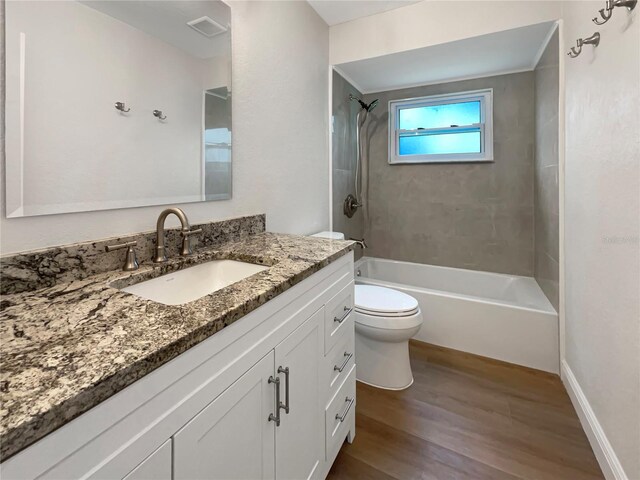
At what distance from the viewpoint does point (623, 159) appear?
44.4 inches

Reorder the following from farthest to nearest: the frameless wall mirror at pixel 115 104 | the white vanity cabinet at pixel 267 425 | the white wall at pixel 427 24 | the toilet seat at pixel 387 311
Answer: the white wall at pixel 427 24 < the toilet seat at pixel 387 311 < the frameless wall mirror at pixel 115 104 < the white vanity cabinet at pixel 267 425

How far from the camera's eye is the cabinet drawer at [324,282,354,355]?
3.77 ft

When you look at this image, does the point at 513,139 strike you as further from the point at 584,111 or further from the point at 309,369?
the point at 309,369

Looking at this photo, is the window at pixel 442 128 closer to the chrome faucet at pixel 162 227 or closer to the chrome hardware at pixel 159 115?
the chrome hardware at pixel 159 115


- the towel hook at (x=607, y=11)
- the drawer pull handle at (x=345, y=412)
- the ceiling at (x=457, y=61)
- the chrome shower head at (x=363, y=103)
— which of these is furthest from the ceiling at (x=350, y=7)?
the drawer pull handle at (x=345, y=412)

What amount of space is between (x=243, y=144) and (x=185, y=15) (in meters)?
Answer: 0.55

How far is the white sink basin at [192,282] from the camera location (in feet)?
3.25

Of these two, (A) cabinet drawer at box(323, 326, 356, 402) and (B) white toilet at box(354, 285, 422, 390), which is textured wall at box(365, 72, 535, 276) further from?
(A) cabinet drawer at box(323, 326, 356, 402)

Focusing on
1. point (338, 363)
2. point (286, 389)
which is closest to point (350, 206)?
point (338, 363)

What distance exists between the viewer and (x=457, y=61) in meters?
2.36

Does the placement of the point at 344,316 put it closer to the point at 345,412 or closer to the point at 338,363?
the point at 338,363

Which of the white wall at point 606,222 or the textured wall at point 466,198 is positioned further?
the textured wall at point 466,198

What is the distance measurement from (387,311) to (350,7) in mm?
2040

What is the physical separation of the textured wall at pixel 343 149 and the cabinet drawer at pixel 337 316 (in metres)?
1.30
